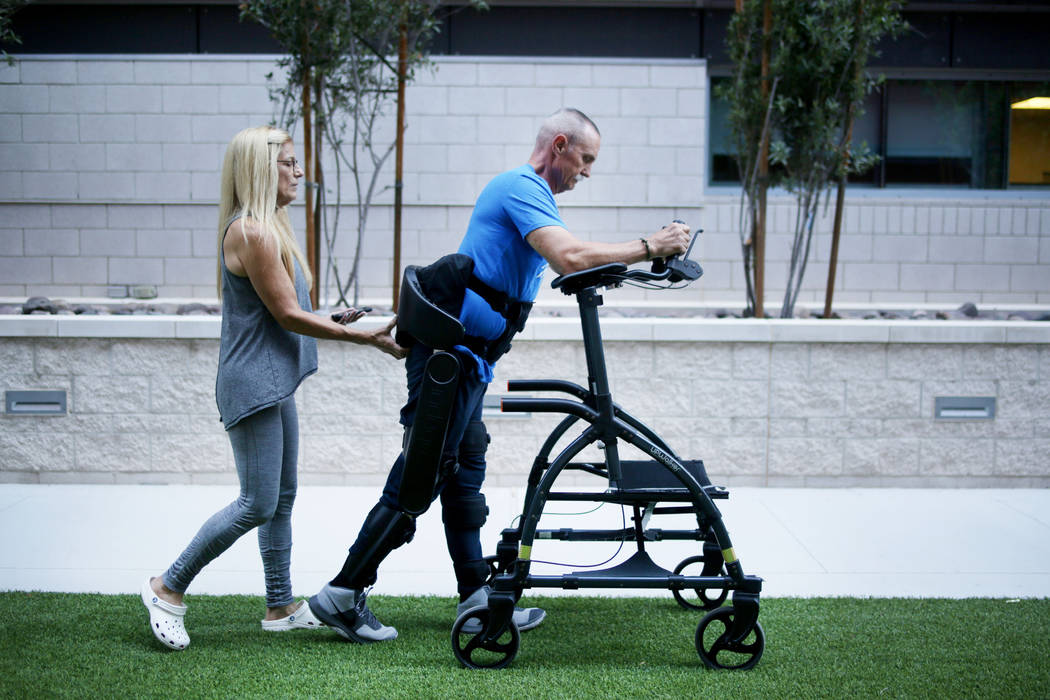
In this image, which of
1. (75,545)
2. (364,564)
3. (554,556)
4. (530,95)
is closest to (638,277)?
(364,564)

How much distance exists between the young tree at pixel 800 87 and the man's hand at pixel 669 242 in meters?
3.99

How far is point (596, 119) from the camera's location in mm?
10758

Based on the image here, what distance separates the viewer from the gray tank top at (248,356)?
338 cm

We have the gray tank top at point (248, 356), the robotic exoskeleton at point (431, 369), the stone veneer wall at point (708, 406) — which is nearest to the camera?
the robotic exoskeleton at point (431, 369)

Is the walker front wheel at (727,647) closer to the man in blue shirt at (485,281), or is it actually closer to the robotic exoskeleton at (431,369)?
the man in blue shirt at (485,281)

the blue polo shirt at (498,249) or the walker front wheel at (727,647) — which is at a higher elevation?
the blue polo shirt at (498,249)

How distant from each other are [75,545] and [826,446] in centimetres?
432

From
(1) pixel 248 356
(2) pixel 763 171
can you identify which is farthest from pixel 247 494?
(2) pixel 763 171

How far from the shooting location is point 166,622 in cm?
346

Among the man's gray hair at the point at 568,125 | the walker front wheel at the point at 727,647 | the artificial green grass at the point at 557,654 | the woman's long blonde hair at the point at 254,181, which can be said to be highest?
the man's gray hair at the point at 568,125

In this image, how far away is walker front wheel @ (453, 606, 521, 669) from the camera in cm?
329

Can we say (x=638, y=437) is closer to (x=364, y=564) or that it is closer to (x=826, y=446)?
(x=364, y=564)

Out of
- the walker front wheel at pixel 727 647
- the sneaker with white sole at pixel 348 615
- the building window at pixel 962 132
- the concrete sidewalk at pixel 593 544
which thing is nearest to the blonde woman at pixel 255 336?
the sneaker with white sole at pixel 348 615

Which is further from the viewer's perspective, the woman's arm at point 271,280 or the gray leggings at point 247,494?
the gray leggings at point 247,494
